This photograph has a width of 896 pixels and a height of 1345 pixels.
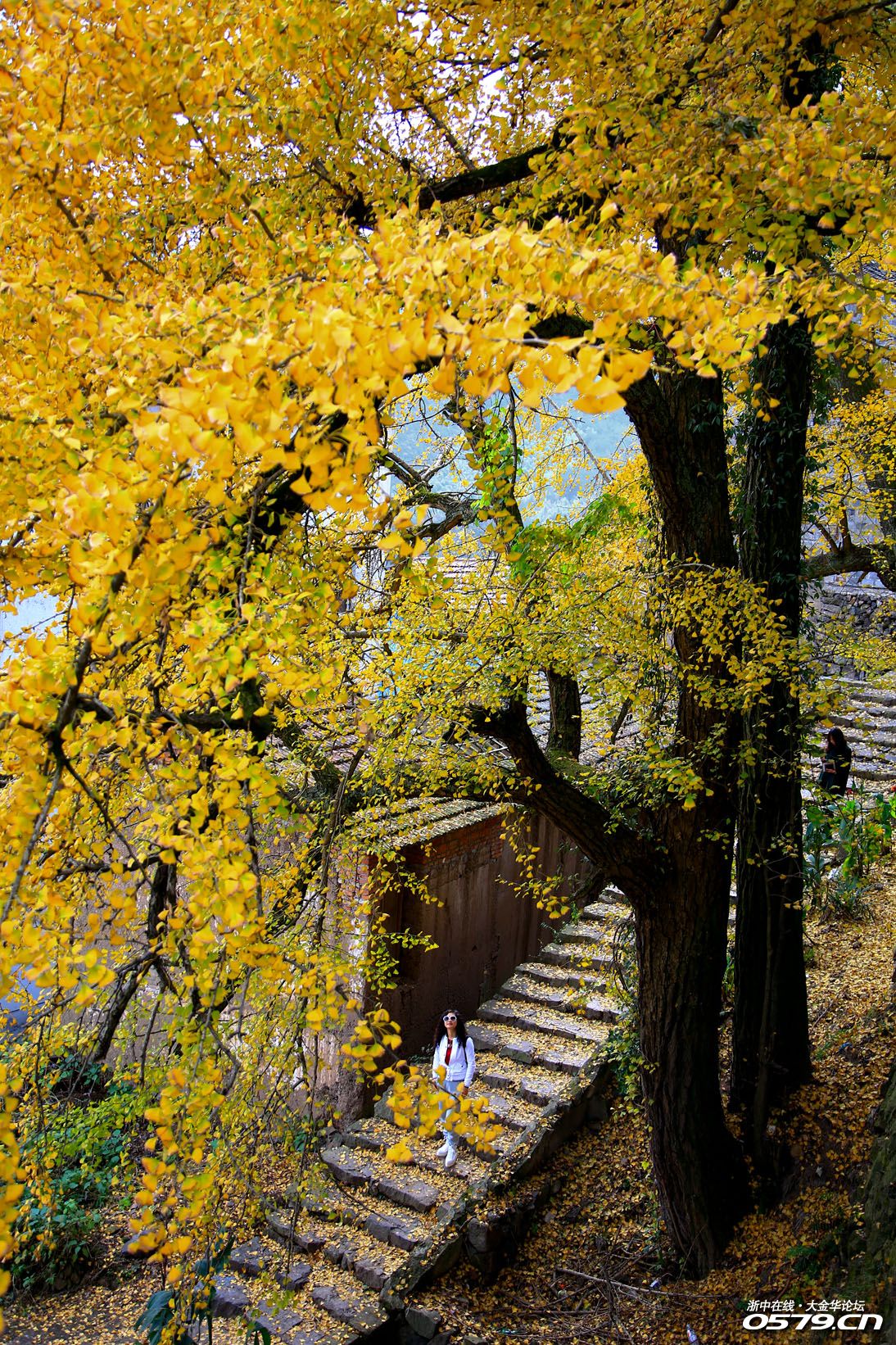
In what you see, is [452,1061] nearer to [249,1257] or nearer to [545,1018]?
[545,1018]

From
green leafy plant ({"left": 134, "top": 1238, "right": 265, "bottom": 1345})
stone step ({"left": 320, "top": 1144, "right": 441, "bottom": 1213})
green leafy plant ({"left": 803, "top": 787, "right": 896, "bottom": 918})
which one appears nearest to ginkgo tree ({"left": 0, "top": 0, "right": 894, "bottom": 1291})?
green leafy plant ({"left": 134, "top": 1238, "right": 265, "bottom": 1345})

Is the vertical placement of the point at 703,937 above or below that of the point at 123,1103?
above

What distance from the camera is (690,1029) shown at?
197 inches

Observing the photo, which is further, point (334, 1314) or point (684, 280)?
point (334, 1314)

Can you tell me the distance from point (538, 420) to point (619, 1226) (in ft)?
25.8

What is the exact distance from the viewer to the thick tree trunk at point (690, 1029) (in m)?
4.98

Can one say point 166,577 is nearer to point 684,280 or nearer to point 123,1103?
point 684,280

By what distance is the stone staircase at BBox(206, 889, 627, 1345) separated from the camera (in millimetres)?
5695

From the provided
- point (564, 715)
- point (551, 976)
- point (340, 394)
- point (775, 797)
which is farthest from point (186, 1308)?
point (551, 976)

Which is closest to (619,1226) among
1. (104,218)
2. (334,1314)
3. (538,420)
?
(334,1314)

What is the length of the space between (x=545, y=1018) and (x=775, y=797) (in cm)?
409

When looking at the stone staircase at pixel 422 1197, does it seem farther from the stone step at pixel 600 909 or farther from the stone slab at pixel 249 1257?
the stone step at pixel 600 909

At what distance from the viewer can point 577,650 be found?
5.16 meters

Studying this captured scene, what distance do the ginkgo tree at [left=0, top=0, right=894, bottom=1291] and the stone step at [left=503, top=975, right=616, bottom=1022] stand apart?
2792 millimetres
